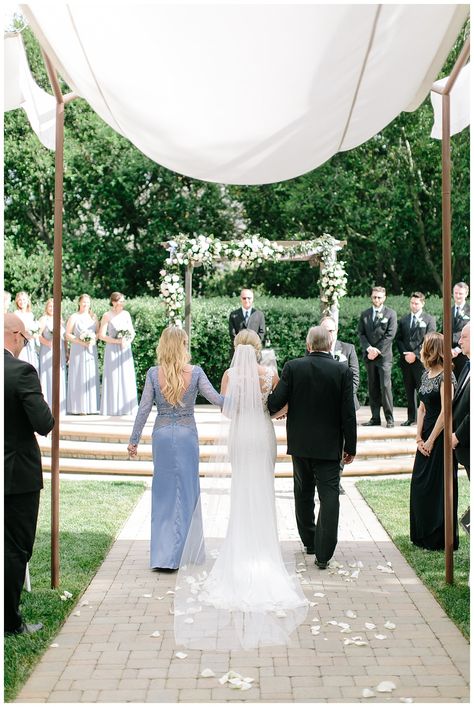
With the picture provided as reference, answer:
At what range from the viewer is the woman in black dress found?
21.2ft

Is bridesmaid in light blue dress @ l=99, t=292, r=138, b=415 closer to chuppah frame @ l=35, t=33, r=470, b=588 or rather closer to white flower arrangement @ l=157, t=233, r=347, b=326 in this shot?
white flower arrangement @ l=157, t=233, r=347, b=326

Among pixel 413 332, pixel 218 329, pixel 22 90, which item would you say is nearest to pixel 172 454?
pixel 22 90

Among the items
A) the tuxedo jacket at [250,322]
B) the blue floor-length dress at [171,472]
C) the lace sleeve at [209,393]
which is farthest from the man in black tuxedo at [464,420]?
the tuxedo jacket at [250,322]

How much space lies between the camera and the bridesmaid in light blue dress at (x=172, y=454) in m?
6.24

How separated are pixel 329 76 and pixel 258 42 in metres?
0.51

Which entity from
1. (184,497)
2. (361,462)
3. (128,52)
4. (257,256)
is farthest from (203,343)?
(128,52)

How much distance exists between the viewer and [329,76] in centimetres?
400

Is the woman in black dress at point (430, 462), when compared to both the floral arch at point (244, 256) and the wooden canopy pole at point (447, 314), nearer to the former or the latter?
the wooden canopy pole at point (447, 314)

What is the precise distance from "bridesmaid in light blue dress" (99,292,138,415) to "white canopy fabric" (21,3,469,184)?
831 centimetres

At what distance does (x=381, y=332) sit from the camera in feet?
40.1

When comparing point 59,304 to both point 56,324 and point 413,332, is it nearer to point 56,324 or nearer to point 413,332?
point 56,324

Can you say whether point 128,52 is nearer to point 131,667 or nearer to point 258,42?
point 258,42

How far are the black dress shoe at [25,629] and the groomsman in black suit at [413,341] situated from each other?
8215 millimetres

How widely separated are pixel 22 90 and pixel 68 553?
12.0 ft
